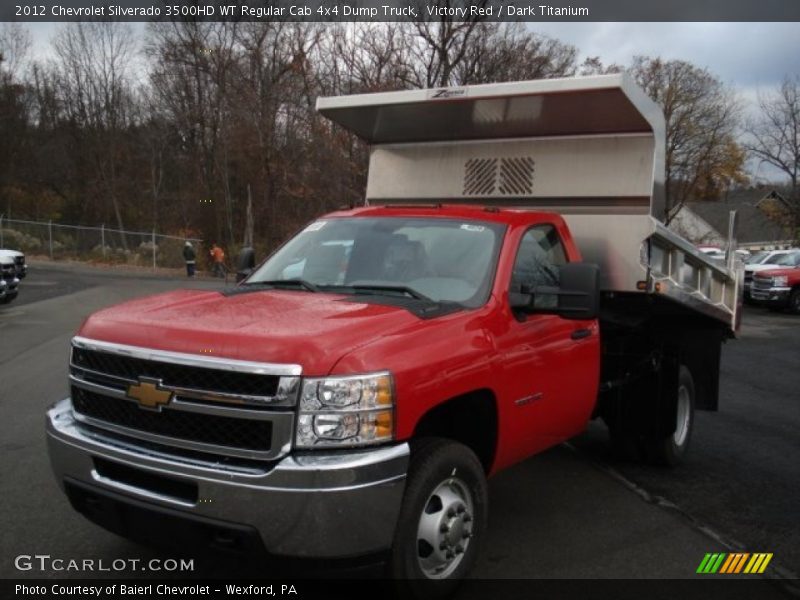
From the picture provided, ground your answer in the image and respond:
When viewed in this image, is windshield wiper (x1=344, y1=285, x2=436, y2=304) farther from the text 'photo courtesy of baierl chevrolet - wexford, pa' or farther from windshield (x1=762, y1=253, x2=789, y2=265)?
Answer: windshield (x1=762, y1=253, x2=789, y2=265)

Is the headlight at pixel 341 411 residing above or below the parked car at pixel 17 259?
above

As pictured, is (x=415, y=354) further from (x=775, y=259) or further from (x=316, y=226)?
(x=775, y=259)

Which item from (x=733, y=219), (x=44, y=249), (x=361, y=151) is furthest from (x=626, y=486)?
(x=44, y=249)

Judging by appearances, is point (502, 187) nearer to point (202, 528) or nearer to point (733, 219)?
point (733, 219)

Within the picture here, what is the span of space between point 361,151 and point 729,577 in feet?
84.3

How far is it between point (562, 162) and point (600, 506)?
108 inches

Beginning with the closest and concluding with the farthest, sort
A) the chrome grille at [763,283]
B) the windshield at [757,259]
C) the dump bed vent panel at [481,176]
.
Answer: the dump bed vent panel at [481,176] < the chrome grille at [763,283] < the windshield at [757,259]

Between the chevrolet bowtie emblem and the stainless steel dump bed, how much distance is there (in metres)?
3.31

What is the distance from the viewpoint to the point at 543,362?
4.20m

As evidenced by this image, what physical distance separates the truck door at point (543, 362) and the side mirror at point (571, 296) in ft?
0.09

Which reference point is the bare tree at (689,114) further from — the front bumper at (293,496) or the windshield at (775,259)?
the front bumper at (293,496)

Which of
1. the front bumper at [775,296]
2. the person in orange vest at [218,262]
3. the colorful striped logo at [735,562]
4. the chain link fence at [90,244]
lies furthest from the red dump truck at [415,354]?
the chain link fence at [90,244]

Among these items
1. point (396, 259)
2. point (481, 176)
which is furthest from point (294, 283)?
point (481, 176)

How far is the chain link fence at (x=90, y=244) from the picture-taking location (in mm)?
34250
